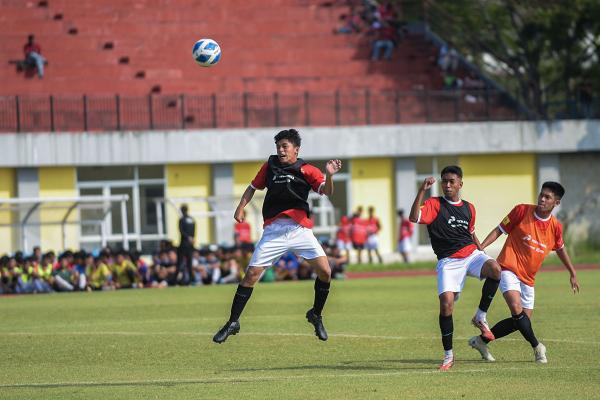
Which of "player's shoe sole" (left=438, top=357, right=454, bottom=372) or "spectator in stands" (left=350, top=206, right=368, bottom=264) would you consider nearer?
"player's shoe sole" (left=438, top=357, right=454, bottom=372)

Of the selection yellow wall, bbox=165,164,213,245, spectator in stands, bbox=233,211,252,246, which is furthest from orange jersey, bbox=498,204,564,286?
yellow wall, bbox=165,164,213,245

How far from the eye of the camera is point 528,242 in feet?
44.4

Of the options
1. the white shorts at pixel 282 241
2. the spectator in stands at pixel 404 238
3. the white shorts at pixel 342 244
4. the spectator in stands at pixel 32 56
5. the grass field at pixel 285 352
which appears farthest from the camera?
the spectator in stands at pixel 32 56

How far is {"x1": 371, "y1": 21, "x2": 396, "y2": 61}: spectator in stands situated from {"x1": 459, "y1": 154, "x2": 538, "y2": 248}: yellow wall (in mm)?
4911

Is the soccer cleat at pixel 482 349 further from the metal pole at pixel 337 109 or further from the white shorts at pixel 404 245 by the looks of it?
the metal pole at pixel 337 109

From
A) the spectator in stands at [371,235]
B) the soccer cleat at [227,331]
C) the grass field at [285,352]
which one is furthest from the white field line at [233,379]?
the spectator in stands at [371,235]

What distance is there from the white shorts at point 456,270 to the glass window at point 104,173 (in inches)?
1142

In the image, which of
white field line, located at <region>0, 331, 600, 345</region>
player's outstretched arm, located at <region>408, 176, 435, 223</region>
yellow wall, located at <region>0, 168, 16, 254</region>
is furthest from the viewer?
yellow wall, located at <region>0, 168, 16, 254</region>

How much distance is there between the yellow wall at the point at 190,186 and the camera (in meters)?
41.4

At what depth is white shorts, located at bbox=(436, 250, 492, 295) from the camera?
13102 millimetres

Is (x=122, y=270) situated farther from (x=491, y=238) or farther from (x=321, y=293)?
(x=491, y=238)

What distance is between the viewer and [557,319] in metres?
18.6

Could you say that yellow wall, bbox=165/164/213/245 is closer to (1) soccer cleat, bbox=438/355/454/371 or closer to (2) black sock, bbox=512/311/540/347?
(2) black sock, bbox=512/311/540/347

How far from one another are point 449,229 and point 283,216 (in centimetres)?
177
